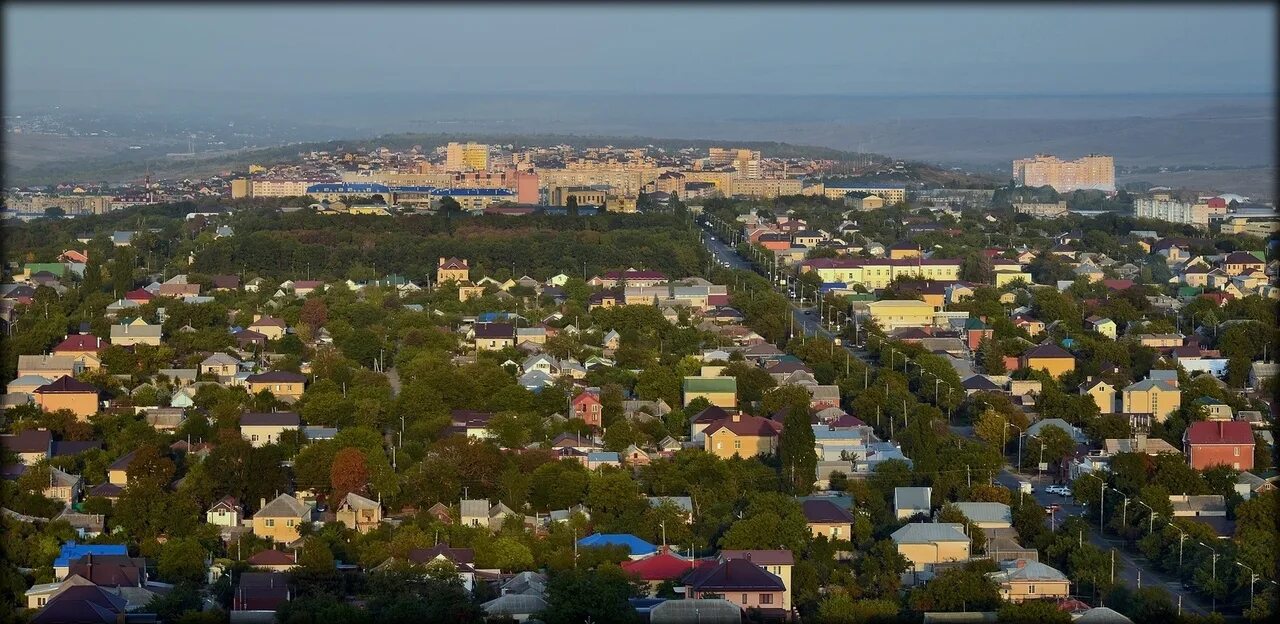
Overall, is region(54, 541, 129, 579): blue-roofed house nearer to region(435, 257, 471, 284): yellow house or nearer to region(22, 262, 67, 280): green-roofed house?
region(22, 262, 67, 280): green-roofed house

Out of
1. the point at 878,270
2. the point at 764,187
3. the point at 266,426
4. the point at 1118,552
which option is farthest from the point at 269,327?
the point at 764,187

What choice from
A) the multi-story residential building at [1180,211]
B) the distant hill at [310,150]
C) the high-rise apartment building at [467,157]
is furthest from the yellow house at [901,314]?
the high-rise apartment building at [467,157]

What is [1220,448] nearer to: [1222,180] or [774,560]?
[774,560]

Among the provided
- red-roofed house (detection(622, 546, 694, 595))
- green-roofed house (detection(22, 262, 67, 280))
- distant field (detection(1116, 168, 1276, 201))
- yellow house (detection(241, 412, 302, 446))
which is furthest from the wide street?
distant field (detection(1116, 168, 1276, 201))

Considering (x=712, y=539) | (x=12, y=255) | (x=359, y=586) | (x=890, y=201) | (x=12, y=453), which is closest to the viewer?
(x=359, y=586)

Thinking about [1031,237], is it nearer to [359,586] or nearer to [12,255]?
[12,255]

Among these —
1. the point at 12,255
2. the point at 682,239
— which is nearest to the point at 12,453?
the point at 12,255

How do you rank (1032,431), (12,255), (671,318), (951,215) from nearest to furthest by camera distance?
1. (1032,431)
2. (671,318)
3. (12,255)
4. (951,215)

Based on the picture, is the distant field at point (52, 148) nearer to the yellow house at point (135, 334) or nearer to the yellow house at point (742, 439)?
the yellow house at point (135, 334)
